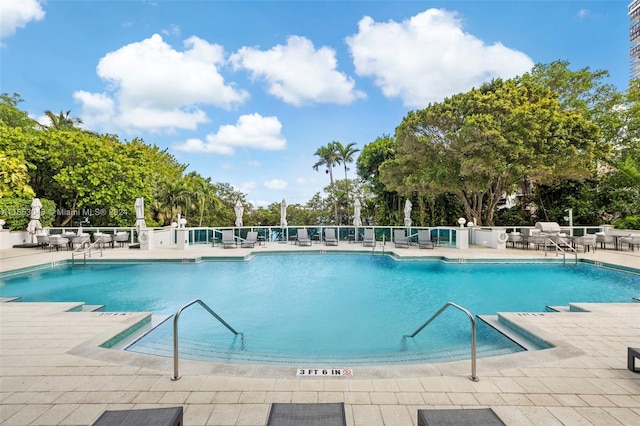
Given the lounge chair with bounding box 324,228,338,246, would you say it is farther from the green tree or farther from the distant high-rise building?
the distant high-rise building

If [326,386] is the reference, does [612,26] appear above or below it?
above

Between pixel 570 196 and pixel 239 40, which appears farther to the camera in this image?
pixel 570 196

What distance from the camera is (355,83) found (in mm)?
20422

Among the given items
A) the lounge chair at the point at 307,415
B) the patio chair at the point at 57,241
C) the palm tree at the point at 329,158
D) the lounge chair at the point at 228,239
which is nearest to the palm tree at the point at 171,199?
the patio chair at the point at 57,241

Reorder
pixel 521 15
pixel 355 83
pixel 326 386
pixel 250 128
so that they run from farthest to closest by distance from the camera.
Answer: pixel 250 128, pixel 355 83, pixel 521 15, pixel 326 386

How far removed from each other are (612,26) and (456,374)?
23.6 m

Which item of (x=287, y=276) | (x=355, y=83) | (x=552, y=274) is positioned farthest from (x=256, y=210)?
(x=552, y=274)

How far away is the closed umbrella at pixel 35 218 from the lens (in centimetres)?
1376

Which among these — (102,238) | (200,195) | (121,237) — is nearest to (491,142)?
(121,237)

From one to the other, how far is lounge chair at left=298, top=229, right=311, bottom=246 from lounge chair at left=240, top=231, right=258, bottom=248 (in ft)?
6.40

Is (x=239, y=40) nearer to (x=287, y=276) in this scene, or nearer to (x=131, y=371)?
(x=287, y=276)

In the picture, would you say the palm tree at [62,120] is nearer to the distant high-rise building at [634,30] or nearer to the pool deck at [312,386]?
the pool deck at [312,386]

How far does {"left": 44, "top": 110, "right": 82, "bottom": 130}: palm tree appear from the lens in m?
24.2

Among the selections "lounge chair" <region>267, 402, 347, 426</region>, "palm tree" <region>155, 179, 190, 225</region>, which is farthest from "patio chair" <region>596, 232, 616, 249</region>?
"palm tree" <region>155, 179, 190, 225</region>
